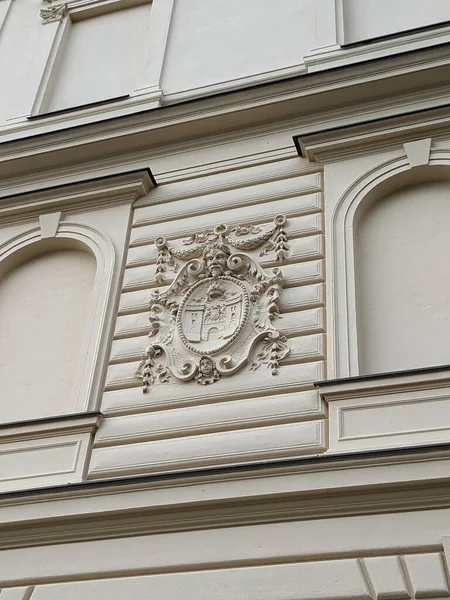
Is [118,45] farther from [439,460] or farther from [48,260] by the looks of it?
[439,460]

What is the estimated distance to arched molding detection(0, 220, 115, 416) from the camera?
8.61 m

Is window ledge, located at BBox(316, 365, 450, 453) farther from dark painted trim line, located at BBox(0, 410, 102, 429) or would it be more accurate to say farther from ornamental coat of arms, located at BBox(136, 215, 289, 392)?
dark painted trim line, located at BBox(0, 410, 102, 429)

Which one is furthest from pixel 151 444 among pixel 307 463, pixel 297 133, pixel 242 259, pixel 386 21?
pixel 386 21

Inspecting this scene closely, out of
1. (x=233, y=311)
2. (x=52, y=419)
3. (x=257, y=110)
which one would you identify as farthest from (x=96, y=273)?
(x=257, y=110)

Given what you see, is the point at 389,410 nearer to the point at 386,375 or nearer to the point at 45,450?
the point at 386,375

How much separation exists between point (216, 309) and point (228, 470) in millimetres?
1890

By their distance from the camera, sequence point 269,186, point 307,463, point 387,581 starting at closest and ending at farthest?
point 387,581
point 307,463
point 269,186

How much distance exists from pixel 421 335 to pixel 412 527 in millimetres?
1963

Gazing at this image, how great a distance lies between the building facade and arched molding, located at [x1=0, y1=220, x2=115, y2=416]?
2 centimetres

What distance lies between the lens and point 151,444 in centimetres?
793

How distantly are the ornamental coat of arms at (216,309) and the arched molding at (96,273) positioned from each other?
482 mm

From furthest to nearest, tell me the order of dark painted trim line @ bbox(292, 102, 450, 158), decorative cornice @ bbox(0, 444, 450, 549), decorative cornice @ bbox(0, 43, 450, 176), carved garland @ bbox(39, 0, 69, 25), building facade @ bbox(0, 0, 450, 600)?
carved garland @ bbox(39, 0, 69, 25) < decorative cornice @ bbox(0, 43, 450, 176) < dark painted trim line @ bbox(292, 102, 450, 158) < building facade @ bbox(0, 0, 450, 600) < decorative cornice @ bbox(0, 444, 450, 549)

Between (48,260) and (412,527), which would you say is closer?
(412,527)

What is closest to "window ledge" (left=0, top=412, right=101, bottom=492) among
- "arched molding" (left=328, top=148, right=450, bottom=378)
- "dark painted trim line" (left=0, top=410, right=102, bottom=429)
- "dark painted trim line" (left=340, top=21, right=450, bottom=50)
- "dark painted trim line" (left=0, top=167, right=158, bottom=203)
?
"dark painted trim line" (left=0, top=410, right=102, bottom=429)
